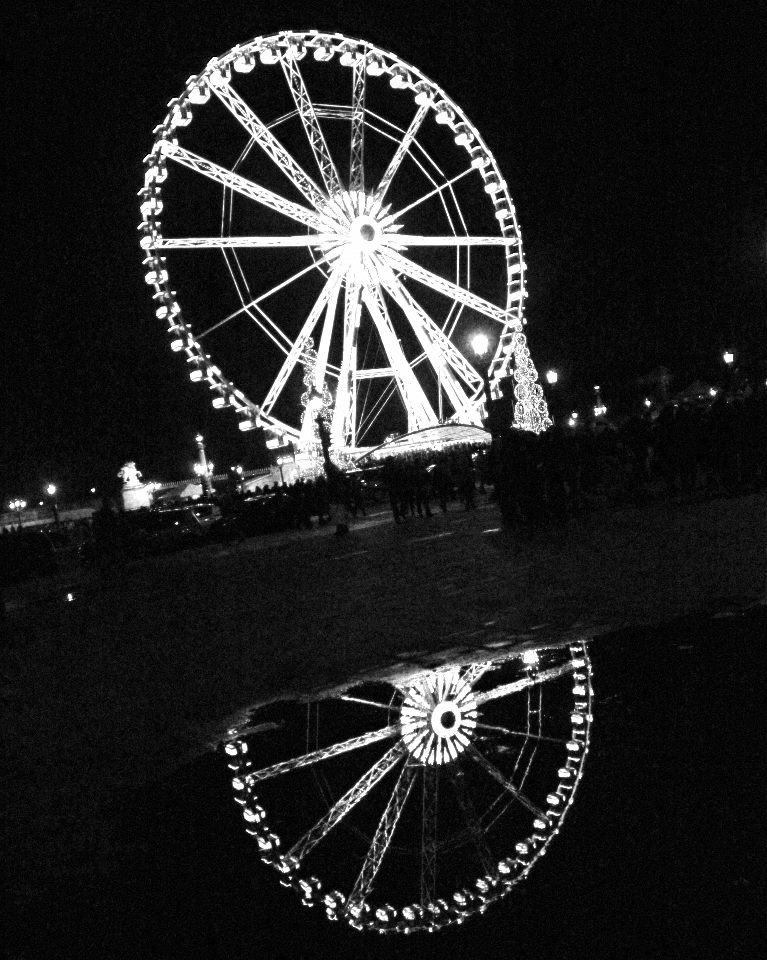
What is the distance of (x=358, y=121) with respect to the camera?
27.8 metres

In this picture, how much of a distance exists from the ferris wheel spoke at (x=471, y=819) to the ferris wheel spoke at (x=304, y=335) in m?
23.4

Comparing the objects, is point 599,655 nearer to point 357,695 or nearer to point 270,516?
point 357,695

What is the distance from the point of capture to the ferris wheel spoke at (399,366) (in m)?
28.9

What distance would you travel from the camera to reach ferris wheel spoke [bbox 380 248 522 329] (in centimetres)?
2839

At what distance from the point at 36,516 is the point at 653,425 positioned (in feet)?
205

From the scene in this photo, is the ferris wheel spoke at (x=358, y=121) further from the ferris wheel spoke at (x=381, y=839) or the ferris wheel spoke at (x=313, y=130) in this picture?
the ferris wheel spoke at (x=381, y=839)

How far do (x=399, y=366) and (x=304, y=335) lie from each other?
434 centimetres

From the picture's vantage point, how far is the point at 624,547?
10.6 meters

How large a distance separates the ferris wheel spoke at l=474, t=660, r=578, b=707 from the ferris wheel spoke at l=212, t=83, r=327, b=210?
23131mm

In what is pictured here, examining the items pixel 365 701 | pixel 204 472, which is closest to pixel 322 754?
pixel 365 701

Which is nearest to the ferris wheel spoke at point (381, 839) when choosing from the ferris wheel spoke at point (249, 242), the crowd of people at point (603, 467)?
the crowd of people at point (603, 467)

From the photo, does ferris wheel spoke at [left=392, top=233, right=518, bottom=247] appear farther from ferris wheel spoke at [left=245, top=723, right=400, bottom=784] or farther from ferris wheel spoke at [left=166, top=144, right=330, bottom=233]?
ferris wheel spoke at [left=245, top=723, right=400, bottom=784]

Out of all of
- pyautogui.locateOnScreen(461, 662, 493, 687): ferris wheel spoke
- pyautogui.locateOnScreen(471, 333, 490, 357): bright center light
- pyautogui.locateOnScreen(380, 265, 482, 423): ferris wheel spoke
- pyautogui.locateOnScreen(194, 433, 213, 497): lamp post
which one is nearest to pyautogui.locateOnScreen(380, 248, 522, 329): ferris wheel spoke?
pyautogui.locateOnScreen(380, 265, 482, 423): ferris wheel spoke

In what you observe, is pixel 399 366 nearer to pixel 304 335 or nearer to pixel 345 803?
pixel 304 335
